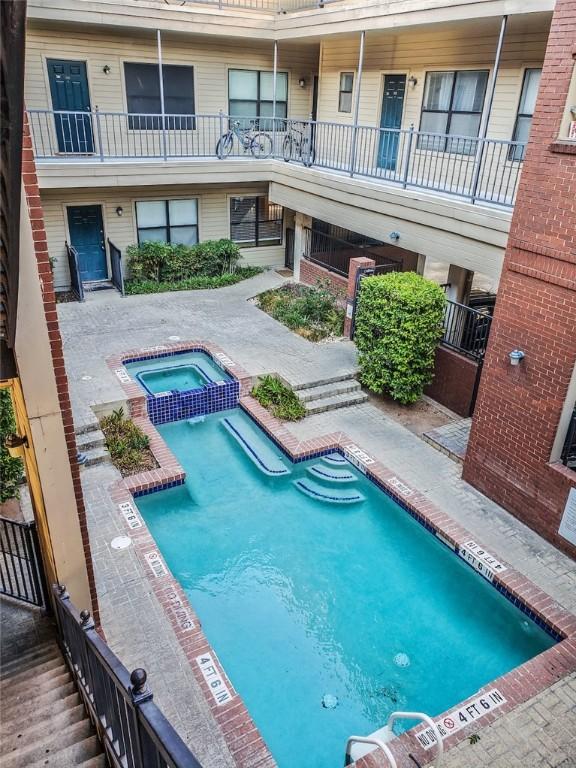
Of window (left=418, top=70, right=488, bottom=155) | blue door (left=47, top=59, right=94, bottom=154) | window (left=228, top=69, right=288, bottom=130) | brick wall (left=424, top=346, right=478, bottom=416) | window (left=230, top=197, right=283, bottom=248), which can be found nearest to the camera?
brick wall (left=424, top=346, right=478, bottom=416)

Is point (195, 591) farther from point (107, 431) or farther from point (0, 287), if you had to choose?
point (0, 287)

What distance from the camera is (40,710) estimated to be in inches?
172

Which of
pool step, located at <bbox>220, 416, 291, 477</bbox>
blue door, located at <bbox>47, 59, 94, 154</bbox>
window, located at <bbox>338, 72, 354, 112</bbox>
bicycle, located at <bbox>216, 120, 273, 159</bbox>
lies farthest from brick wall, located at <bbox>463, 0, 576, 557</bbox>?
blue door, located at <bbox>47, 59, 94, 154</bbox>

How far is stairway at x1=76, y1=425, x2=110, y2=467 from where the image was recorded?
8.87m

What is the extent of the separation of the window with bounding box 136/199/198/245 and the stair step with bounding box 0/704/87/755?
45.7ft

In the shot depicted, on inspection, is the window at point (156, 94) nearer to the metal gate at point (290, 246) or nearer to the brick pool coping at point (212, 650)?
the metal gate at point (290, 246)

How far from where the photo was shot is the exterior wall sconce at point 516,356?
293 inches

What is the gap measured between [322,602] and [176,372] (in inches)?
254

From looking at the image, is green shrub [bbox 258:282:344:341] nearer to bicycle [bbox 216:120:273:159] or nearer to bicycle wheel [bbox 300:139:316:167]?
bicycle wheel [bbox 300:139:316:167]

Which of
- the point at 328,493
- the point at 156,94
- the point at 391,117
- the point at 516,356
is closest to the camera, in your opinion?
the point at 516,356

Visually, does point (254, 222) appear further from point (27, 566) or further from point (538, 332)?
point (27, 566)

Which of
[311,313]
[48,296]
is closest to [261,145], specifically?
[311,313]

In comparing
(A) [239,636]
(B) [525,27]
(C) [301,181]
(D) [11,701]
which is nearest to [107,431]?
(A) [239,636]

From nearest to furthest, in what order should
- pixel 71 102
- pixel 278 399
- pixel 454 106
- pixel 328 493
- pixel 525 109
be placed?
pixel 328 493, pixel 278 399, pixel 525 109, pixel 454 106, pixel 71 102
